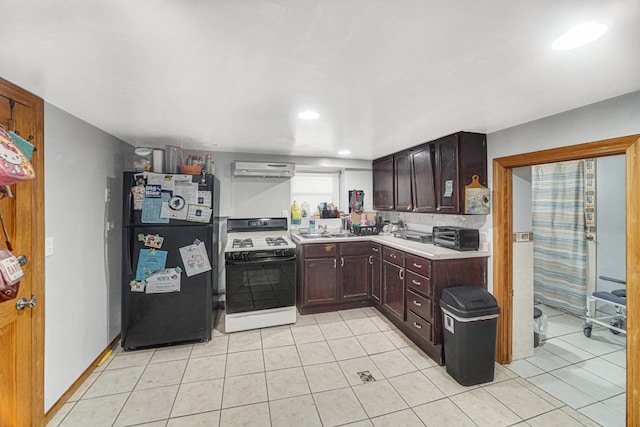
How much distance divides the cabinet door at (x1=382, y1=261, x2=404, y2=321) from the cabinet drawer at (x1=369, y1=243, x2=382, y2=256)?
17cm

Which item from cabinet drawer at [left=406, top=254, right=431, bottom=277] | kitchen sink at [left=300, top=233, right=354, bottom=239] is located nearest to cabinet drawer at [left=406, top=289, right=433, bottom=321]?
cabinet drawer at [left=406, top=254, right=431, bottom=277]

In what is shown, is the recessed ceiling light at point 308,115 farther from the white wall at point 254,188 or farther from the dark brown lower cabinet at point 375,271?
the dark brown lower cabinet at point 375,271

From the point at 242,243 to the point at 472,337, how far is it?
2.52 metres

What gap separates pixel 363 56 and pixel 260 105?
0.91 meters

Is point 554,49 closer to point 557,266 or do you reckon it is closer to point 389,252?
point 389,252

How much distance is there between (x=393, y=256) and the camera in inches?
122

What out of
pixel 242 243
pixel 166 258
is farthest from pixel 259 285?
pixel 166 258

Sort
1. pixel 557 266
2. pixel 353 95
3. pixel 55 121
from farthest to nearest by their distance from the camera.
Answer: pixel 557 266, pixel 55 121, pixel 353 95

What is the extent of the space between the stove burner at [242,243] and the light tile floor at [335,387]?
97 centimetres

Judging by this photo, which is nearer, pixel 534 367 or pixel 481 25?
pixel 481 25

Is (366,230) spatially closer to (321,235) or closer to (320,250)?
(321,235)

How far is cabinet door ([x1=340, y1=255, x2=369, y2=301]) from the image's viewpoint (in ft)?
11.5

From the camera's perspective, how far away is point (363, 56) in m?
1.25

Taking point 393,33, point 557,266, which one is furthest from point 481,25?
point 557,266
